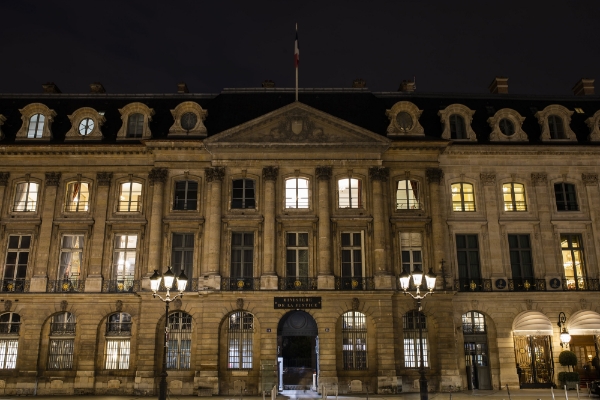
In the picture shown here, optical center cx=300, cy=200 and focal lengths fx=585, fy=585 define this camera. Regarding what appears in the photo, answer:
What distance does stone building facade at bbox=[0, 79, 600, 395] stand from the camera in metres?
31.1

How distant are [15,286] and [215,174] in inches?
498

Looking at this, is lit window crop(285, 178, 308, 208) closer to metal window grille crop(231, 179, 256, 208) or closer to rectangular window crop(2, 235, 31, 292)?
metal window grille crop(231, 179, 256, 208)

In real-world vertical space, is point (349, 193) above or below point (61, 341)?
above

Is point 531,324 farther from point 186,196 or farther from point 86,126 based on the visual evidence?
point 86,126

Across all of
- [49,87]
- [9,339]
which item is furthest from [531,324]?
[49,87]

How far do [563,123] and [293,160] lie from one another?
16757 mm

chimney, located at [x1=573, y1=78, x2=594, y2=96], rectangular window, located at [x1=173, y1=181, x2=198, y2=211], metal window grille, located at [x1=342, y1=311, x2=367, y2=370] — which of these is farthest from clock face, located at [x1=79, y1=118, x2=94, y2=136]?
chimney, located at [x1=573, y1=78, x2=594, y2=96]

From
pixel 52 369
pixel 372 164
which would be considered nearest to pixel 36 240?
pixel 52 369

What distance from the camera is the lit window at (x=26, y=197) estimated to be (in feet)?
111

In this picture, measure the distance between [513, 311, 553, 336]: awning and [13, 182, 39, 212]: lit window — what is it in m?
28.1

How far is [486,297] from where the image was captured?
32.5m

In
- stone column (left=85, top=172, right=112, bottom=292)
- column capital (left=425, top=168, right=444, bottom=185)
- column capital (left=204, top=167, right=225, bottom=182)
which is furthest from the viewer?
column capital (left=425, top=168, right=444, bottom=185)

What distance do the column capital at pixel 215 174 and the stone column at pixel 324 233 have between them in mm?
5377

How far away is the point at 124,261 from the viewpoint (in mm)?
33031
